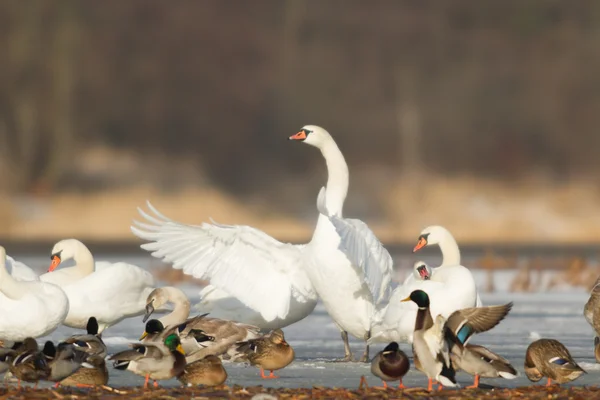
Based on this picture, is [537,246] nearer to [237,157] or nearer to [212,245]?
[237,157]

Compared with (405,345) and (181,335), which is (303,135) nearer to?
(405,345)

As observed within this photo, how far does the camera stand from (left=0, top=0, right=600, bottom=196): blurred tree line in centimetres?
3788

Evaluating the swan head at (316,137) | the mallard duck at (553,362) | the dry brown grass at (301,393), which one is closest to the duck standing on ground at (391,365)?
the dry brown grass at (301,393)

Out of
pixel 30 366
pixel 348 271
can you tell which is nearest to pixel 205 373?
pixel 30 366

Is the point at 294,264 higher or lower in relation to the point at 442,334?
higher

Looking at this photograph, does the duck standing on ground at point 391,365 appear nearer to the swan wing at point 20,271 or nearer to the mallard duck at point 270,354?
the mallard duck at point 270,354

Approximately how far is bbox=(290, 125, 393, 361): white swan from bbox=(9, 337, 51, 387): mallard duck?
274 centimetres

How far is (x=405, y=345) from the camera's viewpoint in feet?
35.9

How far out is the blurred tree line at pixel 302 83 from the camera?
1491 inches

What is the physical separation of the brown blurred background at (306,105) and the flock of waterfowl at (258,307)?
23.6 metres

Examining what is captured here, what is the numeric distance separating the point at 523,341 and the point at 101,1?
31.7 meters

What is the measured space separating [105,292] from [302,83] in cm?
2886

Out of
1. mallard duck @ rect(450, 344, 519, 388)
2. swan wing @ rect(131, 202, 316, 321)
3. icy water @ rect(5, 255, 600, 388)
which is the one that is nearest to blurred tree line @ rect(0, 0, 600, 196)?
icy water @ rect(5, 255, 600, 388)

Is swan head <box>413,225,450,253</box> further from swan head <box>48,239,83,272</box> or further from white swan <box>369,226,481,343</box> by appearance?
swan head <box>48,239,83,272</box>
